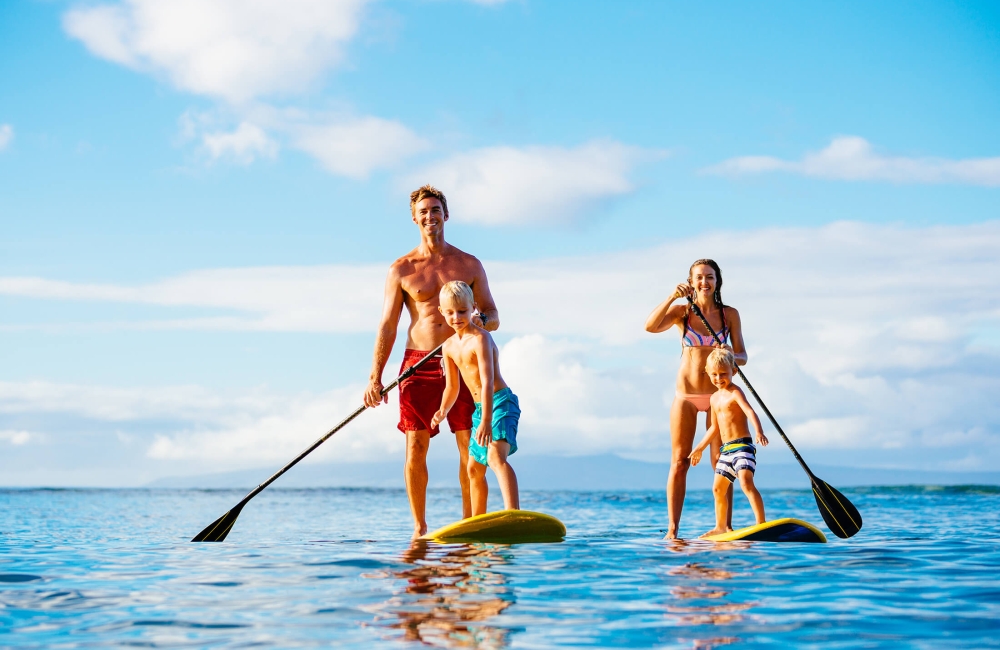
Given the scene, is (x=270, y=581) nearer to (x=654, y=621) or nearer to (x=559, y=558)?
(x=559, y=558)

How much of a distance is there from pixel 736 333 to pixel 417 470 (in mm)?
3087

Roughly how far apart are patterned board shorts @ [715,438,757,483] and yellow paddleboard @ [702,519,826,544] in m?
0.49

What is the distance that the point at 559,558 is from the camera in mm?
6320

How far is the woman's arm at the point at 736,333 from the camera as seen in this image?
Result: 8250mm

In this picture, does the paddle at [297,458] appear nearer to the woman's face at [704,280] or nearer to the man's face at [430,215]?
the man's face at [430,215]

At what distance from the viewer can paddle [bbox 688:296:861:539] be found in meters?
8.08

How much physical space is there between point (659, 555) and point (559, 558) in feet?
2.52

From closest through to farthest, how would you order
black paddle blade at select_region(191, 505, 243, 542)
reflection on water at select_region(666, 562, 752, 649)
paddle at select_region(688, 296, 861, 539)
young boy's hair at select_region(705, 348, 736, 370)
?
reflection on water at select_region(666, 562, 752, 649) → young boy's hair at select_region(705, 348, 736, 370) → paddle at select_region(688, 296, 861, 539) → black paddle blade at select_region(191, 505, 243, 542)

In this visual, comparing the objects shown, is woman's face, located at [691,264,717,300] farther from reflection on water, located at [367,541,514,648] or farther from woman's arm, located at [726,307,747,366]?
reflection on water, located at [367,541,514,648]

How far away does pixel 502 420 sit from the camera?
7227 millimetres

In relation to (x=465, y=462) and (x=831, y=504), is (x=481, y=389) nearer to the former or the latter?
(x=465, y=462)

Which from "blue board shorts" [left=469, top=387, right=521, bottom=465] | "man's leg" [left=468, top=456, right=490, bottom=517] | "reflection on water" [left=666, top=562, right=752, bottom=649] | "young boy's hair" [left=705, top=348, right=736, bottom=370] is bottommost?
"reflection on water" [left=666, top=562, right=752, bottom=649]

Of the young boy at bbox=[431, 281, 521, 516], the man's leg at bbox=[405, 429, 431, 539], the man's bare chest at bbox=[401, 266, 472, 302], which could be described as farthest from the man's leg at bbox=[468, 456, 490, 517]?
the man's bare chest at bbox=[401, 266, 472, 302]

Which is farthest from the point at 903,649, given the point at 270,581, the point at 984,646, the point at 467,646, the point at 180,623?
the point at 270,581
